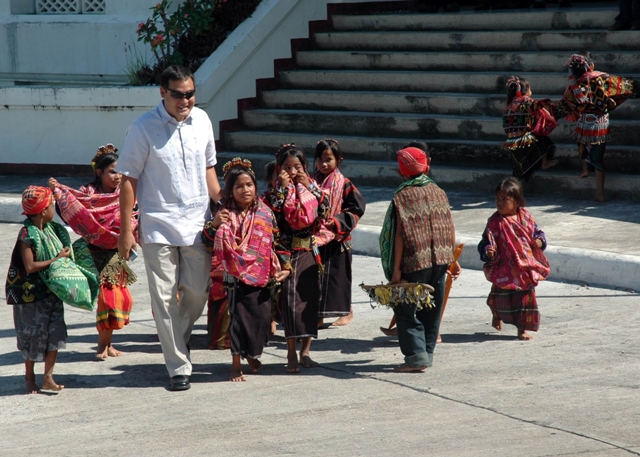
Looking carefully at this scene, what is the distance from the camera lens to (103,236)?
6609 millimetres

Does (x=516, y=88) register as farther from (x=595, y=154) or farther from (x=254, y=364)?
(x=254, y=364)

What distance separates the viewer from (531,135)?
10656 mm

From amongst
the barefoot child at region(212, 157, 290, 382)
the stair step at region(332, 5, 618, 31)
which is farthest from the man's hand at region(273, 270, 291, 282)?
the stair step at region(332, 5, 618, 31)

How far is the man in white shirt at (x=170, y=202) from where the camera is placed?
5.80 metres

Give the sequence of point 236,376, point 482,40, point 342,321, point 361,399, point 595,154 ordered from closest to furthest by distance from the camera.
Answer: point 361,399 → point 236,376 → point 342,321 → point 595,154 → point 482,40

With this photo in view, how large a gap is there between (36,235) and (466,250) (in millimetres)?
4469

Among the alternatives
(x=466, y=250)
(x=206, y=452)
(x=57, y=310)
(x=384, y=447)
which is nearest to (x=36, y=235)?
(x=57, y=310)

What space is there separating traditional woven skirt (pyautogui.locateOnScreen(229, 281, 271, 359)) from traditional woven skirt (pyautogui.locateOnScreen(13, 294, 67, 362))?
1.02 m

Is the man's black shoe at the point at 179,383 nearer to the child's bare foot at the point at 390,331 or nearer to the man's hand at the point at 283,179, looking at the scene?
the man's hand at the point at 283,179

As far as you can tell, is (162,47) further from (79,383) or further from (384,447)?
(384,447)

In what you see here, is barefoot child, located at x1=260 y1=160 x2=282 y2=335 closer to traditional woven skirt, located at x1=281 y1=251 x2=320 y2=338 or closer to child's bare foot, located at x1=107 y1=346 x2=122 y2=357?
traditional woven skirt, located at x1=281 y1=251 x2=320 y2=338

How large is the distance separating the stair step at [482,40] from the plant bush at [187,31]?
132 cm

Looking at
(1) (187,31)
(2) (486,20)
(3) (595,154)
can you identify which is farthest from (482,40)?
(1) (187,31)

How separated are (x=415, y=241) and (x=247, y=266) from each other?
3.36 feet
